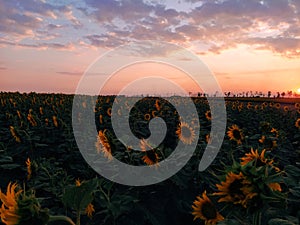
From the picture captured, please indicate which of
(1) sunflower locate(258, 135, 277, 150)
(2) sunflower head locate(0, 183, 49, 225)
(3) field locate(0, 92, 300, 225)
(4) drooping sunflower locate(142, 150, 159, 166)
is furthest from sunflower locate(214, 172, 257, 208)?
(1) sunflower locate(258, 135, 277, 150)

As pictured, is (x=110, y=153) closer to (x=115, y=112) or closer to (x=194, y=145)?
(x=194, y=145)

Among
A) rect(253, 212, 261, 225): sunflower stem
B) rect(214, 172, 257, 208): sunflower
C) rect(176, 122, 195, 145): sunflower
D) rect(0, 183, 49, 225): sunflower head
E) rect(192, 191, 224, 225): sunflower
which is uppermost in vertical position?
rect(176, 122, 195, 145): sunflower

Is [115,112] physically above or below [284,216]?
above

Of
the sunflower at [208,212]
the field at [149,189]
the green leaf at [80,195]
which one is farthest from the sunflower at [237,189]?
the green leaf at [80,195]

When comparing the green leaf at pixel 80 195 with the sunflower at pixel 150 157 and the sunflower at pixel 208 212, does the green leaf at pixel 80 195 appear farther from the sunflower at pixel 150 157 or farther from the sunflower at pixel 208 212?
the sunflower at pixel 150 157

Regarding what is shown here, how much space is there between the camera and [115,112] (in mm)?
9367

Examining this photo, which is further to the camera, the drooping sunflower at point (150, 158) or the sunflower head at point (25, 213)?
the drooping sunflower at point (150, 158)

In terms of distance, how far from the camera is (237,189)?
1.86 m

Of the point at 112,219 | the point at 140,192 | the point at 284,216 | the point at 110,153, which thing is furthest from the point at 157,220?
the point at 284,216

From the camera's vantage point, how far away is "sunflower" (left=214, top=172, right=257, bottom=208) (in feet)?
5.89

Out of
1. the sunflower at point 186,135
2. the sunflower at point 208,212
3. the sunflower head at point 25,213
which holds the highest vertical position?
the sunflower at point 186,135

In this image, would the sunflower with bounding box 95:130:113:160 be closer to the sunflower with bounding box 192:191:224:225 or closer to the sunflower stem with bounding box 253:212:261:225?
the sunflower with bounding box 192:191:224:225

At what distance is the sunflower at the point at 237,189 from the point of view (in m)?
1.80

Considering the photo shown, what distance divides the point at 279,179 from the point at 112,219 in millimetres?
1483
